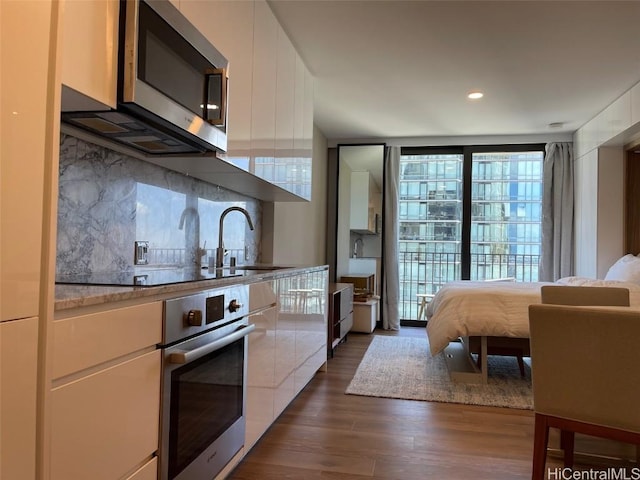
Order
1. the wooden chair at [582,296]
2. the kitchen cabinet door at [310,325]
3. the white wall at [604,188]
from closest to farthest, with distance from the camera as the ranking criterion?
the wooden chair at [582,296] → the kitchen cabinet door at [310,325] → the white wall at [604,188]

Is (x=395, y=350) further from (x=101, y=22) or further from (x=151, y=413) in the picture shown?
(x=101, y=22)

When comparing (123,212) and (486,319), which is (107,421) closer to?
(123,212)

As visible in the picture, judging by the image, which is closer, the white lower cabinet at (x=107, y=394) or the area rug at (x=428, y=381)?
the white lower cabinet at (x=107, y=394)

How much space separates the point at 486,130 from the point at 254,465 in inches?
188

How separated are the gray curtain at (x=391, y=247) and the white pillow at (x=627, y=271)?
2446 millimetres

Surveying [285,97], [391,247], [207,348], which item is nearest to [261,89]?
[285,97]

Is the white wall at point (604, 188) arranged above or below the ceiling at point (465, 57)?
below

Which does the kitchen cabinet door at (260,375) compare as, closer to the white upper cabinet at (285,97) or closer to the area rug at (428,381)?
the area rug at (428,381)

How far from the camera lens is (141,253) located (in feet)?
7.14

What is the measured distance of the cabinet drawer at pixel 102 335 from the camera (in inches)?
37.8

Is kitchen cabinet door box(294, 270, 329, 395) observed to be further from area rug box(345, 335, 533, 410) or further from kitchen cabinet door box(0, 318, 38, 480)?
kitchen cabinet door box(0, 318, 38, 480)

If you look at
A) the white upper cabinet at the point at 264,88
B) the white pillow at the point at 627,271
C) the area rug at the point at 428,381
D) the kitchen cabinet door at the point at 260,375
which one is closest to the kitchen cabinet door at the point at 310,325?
the area rug at the point at 428,381

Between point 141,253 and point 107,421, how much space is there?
117cm

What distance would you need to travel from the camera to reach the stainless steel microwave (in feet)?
4.62
